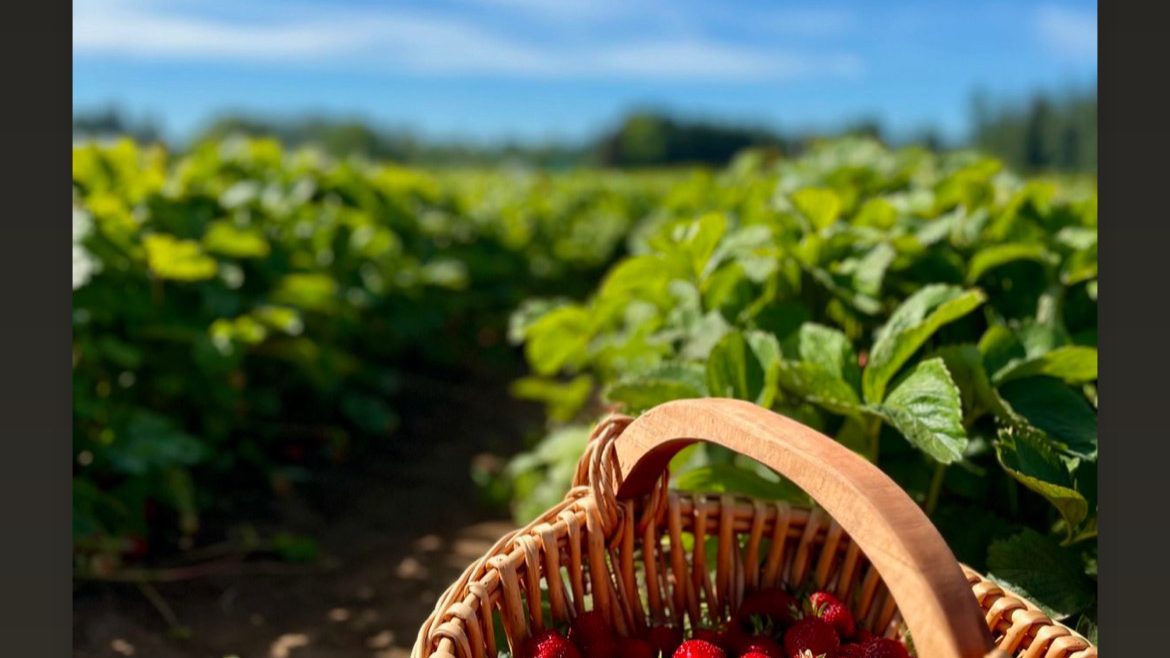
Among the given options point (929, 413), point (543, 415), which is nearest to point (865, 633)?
point (929, 413)

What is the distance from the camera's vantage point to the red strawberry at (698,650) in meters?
1.47

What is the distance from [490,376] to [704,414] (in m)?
5.52

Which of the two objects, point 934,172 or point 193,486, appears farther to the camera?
point 934,172

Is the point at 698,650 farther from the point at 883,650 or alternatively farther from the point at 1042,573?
the point at 1042,573

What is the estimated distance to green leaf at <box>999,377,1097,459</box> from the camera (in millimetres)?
1719

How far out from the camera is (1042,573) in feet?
5.44

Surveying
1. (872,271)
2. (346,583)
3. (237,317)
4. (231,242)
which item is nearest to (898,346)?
(872,271)

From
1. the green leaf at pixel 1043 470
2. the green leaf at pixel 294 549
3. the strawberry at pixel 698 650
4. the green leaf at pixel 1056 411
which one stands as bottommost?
the green leaf at pixel 294 549

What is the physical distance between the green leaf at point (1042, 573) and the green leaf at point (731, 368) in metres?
0.49

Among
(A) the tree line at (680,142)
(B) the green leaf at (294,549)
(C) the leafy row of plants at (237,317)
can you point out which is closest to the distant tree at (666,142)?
(A) the tree line at (680,142)

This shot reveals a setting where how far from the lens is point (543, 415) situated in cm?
596

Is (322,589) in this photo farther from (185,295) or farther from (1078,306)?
(1078,306)

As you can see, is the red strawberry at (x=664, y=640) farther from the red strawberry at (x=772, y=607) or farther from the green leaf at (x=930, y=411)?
the green leaf at (x=930, y=411)

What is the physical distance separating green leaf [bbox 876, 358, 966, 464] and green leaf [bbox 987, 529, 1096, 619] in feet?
0.71
